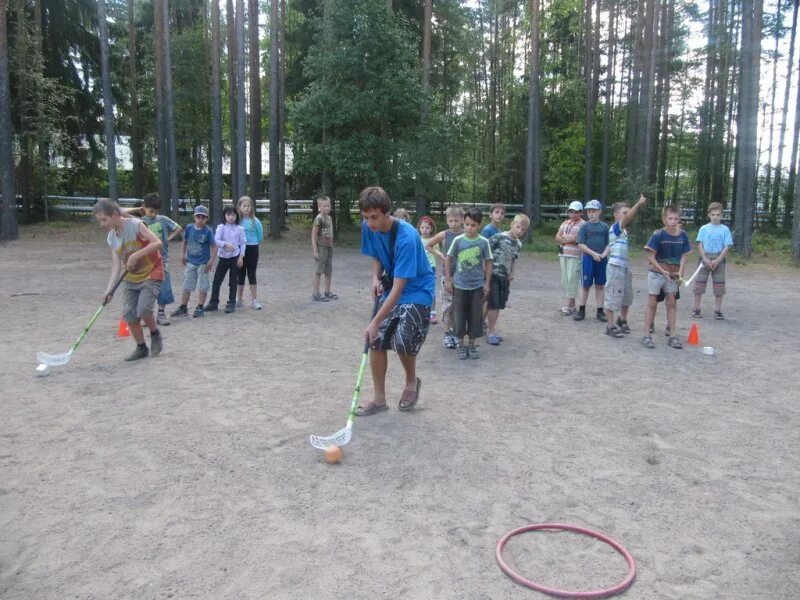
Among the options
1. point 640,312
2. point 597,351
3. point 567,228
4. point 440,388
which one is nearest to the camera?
point 440,388

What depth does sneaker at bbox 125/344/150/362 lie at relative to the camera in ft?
23.8

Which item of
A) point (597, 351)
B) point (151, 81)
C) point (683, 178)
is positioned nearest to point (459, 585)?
point (597, 351)

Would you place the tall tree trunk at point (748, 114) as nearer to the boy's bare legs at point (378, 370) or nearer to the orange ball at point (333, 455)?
the boy's bare legs at point (378, 370)

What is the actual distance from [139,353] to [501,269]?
4405 millimetres

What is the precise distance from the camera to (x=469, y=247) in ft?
24.4

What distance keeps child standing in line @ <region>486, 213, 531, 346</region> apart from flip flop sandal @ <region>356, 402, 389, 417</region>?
10.1 feet

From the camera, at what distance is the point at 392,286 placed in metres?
5.20

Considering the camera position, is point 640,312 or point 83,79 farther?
point 83,79

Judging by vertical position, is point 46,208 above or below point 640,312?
above

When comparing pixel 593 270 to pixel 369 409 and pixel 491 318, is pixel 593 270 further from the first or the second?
pixel 369 409

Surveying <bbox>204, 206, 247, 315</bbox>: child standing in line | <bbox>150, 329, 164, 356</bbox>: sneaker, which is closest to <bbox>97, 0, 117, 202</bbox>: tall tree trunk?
<bbox>204, 206, 247, 315</bbox>: child standing in line

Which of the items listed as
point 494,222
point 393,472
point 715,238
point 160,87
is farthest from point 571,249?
point 160,87

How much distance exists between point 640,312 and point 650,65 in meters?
16.8

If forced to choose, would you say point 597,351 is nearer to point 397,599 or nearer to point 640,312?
point 640,312
